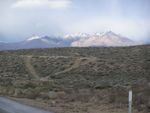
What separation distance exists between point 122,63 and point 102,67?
18.6 feet

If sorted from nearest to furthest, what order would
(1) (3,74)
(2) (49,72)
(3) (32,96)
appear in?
(3) (32,96)
(1) (3,74)
(2) (49,72)

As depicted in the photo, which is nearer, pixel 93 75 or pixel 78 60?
pixel 93 75

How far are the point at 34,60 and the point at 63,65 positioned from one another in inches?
371

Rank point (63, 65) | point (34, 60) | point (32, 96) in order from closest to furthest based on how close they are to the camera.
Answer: point (32, 96), point (63, 65), point (34, 60)

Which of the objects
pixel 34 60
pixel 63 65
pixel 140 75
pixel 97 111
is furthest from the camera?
pixel 34 60

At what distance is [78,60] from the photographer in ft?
285

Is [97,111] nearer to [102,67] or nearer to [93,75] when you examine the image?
[93,75]

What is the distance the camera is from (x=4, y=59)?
308 ft

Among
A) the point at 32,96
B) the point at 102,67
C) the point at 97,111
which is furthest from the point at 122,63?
Answer: the point at 97,111

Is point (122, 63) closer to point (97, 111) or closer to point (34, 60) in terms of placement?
point (34, 60)

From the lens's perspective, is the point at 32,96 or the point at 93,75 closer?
the point at 32,96

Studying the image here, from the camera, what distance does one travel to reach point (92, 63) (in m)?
82.5

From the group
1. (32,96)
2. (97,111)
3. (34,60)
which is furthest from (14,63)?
(97,111)

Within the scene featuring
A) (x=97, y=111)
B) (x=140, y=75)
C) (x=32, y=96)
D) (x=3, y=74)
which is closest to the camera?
(x=97, y=111)
